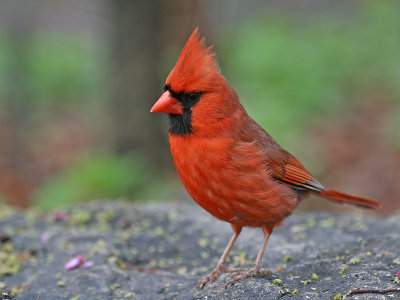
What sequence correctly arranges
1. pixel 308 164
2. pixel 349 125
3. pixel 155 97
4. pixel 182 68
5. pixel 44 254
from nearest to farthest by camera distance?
1. pixel 182 68
2. pixel 44 254
3. pixel 155 97
4. pixel 308 164
5. pixel 349 125

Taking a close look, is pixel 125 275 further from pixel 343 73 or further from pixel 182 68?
pixel 343 73

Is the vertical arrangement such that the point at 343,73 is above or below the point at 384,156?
above

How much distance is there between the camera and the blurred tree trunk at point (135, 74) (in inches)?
296

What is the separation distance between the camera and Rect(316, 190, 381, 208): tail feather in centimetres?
429

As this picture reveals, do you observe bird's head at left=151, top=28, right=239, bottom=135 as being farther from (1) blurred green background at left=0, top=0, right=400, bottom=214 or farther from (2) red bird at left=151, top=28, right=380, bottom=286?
(1) blurred green background at left=0, top=0, right=400, bottom=214

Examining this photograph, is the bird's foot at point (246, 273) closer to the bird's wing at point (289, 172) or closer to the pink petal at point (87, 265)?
the bird's wing at point (289, 172)

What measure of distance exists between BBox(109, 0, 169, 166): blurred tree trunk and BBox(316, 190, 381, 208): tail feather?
3.76 m

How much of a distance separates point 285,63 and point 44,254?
8.73 m

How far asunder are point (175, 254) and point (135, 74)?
3.86m

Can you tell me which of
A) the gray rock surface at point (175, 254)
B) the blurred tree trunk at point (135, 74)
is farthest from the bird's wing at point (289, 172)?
the blurred tree trunk at point (135, 74)

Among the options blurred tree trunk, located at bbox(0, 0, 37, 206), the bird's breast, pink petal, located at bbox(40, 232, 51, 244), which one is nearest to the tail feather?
the bird's breast

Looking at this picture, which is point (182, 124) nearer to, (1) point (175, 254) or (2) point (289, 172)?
(2) point (289, 172)

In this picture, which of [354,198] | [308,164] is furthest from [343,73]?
[354,198]

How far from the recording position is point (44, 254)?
13.7ft
